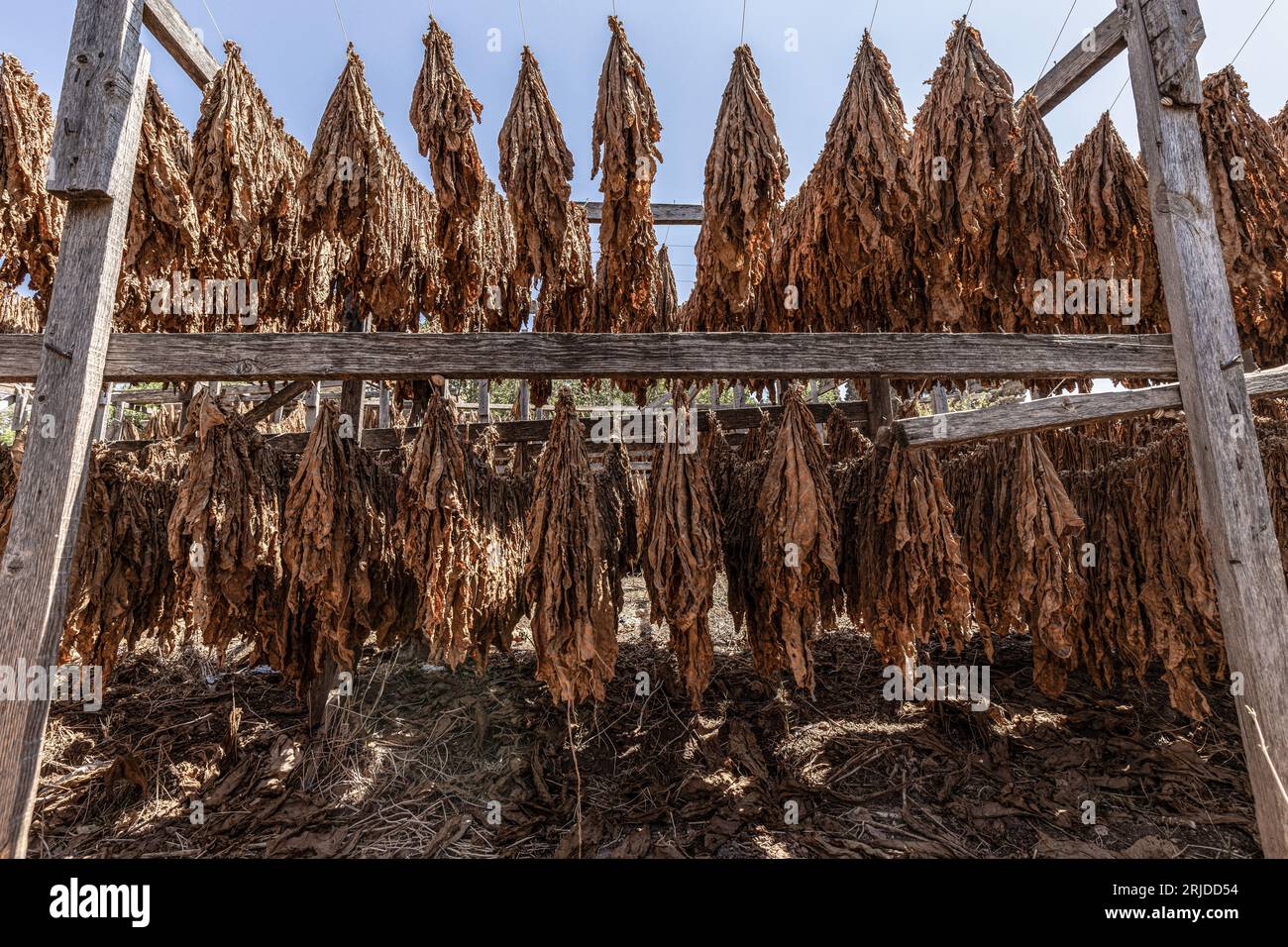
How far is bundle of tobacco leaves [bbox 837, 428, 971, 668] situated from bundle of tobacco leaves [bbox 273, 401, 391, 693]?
3177 millimetres

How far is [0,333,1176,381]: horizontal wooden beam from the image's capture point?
305 cm

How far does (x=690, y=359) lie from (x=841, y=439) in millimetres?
2818

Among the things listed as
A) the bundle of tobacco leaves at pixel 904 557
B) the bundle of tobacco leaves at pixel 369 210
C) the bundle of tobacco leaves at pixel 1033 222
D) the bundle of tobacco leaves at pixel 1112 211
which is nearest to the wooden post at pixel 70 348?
the bundle of tobacco leaves at pixel 369 210

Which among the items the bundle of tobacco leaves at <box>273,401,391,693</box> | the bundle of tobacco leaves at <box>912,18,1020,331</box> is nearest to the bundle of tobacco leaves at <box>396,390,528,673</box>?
the bundle of tobacco leaves at <box>273,401,391,693</box>

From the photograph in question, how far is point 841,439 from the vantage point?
5.57 metres

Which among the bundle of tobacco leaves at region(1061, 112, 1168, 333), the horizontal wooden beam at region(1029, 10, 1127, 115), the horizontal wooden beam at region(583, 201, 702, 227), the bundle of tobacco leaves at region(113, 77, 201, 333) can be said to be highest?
the horizontal wooden beam at region(583, 201, 702, 227)

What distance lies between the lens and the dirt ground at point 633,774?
4152 mm

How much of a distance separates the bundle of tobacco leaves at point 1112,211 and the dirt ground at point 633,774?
3839mm

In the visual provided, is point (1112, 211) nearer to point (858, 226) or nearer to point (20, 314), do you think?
point (858, 226)

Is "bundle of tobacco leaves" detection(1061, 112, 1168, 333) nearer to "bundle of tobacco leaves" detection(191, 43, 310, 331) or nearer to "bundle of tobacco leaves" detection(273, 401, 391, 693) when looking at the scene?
"bundle of tobacco leaves" detection(273, 401, 391, 693)

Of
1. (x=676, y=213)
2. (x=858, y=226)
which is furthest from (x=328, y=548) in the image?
(x=676, y=213)

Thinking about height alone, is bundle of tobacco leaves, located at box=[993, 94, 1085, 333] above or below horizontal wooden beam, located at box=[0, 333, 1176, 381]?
above
